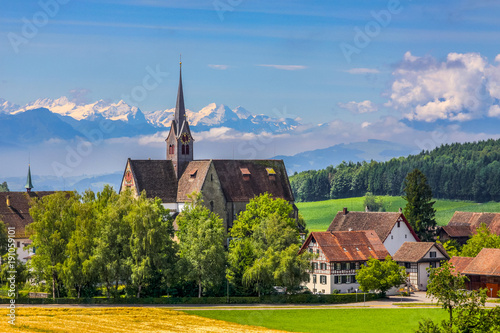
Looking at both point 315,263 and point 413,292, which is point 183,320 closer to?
point 315,263

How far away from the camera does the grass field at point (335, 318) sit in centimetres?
7425

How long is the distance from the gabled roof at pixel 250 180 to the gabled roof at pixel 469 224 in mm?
31592

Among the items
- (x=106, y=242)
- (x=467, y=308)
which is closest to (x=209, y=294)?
(x=106, y=242)

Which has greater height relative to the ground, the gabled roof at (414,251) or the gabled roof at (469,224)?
the gabled roof at (469,224)

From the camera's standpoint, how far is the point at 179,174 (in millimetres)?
123312

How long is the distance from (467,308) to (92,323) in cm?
3070

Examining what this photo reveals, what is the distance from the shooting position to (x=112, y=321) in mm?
69438

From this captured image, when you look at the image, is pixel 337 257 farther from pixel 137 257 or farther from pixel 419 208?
pixel 419 208

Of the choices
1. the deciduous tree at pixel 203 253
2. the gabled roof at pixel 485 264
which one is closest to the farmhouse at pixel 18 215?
Result: the deciduous tree at pixel 203 253

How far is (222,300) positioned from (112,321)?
23.8m

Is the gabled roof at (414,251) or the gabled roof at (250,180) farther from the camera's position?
the gabled roof at (250,180)

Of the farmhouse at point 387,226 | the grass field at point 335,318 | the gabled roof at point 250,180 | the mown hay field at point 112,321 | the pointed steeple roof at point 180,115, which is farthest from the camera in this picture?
the pointed steeple roof at point 180,115

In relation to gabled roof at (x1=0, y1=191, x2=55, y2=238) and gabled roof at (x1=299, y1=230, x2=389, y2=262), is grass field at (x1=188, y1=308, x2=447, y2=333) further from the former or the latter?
gabled roof at (x1=0, y1=191, x2=55, y2=238)

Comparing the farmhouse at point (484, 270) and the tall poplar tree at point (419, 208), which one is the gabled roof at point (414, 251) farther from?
the tall poplar tree at point (419, 208)
